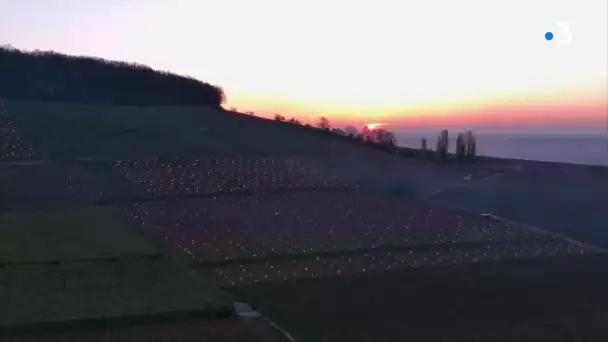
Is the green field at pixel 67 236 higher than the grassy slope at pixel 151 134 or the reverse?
the reverse

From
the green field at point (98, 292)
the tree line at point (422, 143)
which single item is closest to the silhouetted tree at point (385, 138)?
the tree line at point (422, 143)

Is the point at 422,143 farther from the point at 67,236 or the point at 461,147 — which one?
the point at 67,236

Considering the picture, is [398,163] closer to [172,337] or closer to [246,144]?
[246,144]

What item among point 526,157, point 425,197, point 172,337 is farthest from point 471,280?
point 526,157

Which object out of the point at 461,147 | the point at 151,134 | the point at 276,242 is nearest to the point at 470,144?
the point at 461,147

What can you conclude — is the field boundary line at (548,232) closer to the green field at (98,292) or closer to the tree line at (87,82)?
the green field at (98,292)
